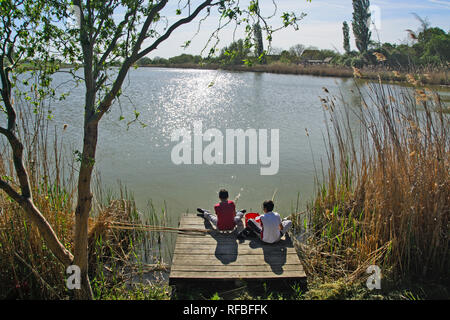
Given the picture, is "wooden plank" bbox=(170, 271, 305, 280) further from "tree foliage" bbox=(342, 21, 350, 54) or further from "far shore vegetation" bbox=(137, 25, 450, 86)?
"tree foliage" bbox=(342, 21, 350, 54)

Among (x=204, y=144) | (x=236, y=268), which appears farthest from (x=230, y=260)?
(x=204, y=144)

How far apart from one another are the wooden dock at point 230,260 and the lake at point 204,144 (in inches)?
63.0

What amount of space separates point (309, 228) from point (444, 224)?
2015 millimetres

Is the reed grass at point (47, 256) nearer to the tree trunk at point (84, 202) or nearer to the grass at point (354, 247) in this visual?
the grass at point (354, 247)

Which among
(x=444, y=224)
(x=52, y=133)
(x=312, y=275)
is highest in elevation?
(x=52, y=133)

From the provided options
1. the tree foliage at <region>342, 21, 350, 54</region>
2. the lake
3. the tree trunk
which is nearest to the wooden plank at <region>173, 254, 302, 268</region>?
the tree trunk

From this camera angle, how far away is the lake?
6.93m

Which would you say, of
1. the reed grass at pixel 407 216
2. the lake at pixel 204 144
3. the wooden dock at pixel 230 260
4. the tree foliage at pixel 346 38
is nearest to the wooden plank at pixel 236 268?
the wooden dock at pixel 230 260

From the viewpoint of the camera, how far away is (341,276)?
4.03m

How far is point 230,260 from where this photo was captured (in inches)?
160

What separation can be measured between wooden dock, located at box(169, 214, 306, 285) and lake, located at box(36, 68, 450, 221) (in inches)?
63.0
